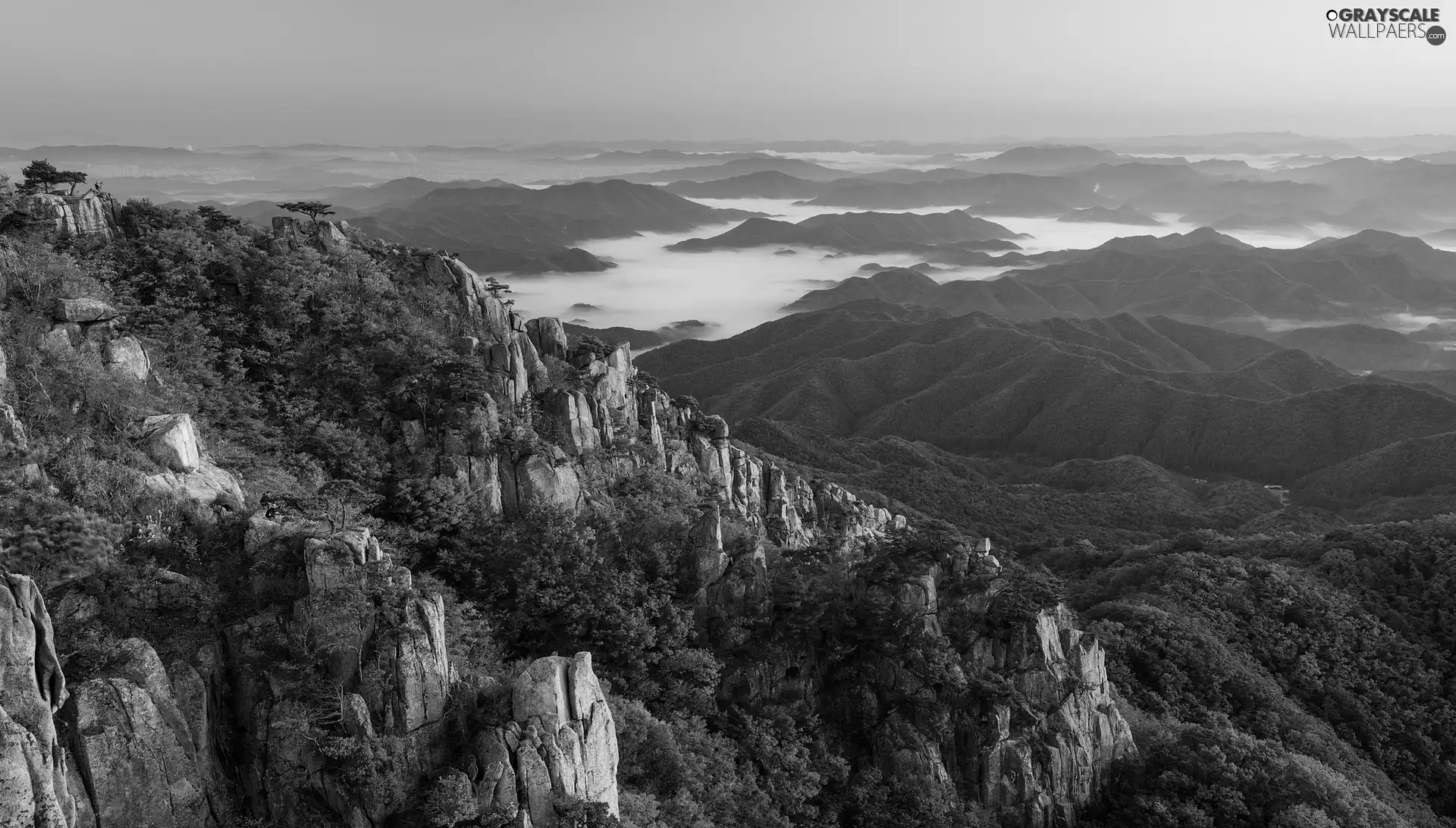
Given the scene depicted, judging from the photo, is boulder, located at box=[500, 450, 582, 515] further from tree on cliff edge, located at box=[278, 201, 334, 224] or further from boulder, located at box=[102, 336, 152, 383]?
tree on cliff edge, located at box=[278, 201, 334, 224]

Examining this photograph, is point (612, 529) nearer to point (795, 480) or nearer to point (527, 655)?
point (527, 655)

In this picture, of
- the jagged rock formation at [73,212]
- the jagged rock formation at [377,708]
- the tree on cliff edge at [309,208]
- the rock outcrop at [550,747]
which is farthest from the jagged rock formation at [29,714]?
the tree on cliff edge at [309,208]

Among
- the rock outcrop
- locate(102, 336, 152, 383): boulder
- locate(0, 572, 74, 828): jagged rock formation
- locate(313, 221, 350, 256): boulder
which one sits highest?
locate(313, 221, 350, 256): boulder

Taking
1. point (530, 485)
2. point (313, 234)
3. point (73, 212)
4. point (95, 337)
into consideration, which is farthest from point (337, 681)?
point (313, 234)

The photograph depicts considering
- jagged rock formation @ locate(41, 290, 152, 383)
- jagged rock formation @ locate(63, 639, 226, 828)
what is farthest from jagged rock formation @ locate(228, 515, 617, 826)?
jagged rock formation @ locate(41, 290, 152, 383)

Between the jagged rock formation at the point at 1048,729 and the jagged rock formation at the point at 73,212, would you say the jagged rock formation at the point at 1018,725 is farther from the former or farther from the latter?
the jagged rock formation at the point at 73,212
